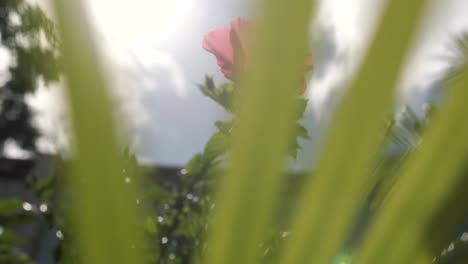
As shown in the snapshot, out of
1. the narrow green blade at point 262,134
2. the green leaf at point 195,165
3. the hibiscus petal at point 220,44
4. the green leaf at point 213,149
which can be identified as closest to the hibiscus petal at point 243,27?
the narrow green blade at point 262,134

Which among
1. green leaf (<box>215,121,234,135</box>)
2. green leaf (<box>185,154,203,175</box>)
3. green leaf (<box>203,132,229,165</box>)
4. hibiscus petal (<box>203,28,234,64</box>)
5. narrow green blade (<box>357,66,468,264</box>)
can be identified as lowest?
narrow green blade (<box>357,66,468,264</box>)

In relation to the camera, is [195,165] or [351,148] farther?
[195,165]

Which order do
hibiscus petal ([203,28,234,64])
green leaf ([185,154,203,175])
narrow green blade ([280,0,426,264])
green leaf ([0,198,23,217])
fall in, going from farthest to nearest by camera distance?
green leaf ([185,154,203,175])
green leaf ([0,198,23,217])
hibiscus petal ([203,28,234,64])
narrow green blade ([280,0,426,264])

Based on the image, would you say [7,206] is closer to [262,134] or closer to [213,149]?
[213,149]

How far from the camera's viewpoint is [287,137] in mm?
125

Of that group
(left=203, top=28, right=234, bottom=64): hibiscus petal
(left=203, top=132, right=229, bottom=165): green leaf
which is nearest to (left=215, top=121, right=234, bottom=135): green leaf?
(left=203, top=28, right=234, bottom=64): hibiscus petal

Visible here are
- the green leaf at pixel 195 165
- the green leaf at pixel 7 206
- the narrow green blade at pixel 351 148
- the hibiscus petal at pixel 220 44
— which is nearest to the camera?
the narrow green blade at pixel 351 148

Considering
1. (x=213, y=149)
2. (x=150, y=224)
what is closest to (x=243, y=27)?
(x=150, y=224)

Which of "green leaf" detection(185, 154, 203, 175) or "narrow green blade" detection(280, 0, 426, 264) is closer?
"narrow green blade" detection(280, 0, 426, 264)

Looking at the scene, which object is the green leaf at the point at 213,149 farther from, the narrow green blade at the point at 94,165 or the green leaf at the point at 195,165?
the narrow green blade at the point at 94,165

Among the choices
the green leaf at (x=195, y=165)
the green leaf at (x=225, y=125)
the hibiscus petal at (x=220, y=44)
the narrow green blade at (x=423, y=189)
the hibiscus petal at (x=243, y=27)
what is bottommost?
the narrow green blade at (x=423, y=189)

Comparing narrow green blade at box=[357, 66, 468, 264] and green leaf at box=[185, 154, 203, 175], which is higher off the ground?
green leaf at box=[185, 154, 203, 175]

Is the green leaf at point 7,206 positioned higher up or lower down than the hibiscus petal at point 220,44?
higher up

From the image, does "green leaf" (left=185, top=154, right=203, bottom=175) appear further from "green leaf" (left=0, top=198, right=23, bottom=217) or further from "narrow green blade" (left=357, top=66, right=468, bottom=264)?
"narrow green blade" (left=357, top=66, right=468, bottom=264)
